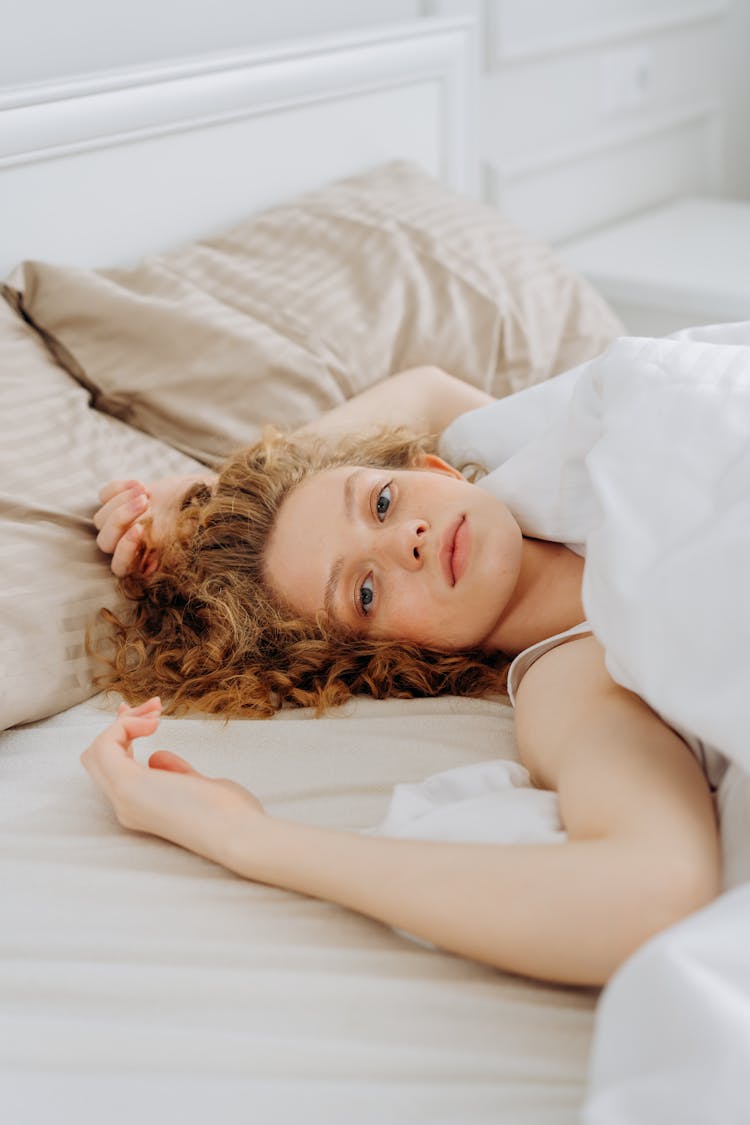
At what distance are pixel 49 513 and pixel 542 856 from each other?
2.15ft

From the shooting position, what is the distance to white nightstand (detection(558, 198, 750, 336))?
1.89m

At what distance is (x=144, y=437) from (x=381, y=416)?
28 centimetres

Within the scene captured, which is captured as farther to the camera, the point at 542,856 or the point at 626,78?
the point at 626,78

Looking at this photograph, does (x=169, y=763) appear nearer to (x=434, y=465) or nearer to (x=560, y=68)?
(x=434, y=465)

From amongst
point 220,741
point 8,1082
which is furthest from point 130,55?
point 8,1082

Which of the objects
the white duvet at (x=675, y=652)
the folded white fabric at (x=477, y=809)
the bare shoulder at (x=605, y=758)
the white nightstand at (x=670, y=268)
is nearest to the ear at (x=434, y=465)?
the white duvet at (x=675, y=652)

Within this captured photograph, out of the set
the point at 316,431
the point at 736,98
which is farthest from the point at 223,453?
the point at 736,98

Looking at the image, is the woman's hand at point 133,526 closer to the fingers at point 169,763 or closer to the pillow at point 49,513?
the pillow at point 49,513

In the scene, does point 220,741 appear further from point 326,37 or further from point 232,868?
point 326,37

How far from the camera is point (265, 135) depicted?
163 centimetres

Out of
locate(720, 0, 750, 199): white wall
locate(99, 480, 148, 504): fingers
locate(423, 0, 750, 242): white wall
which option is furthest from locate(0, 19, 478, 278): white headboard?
locate(720, 0, 750, 199): white wall

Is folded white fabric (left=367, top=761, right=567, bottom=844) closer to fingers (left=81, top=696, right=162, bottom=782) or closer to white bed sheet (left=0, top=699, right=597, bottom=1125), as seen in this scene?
white bed sheet (left=0, top=699, right=597, bottom=1125)

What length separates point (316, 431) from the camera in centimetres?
133

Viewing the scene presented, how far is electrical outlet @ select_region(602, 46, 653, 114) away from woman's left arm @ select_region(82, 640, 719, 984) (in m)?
1.88
